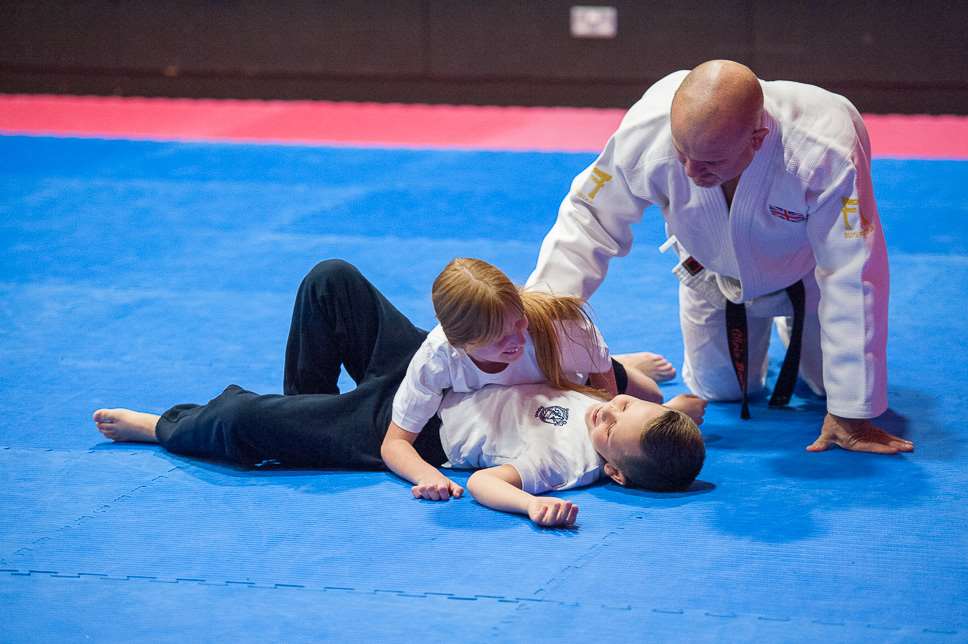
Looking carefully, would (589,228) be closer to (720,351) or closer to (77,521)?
(720,351)

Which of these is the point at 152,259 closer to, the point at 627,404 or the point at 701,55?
the point at 627,404

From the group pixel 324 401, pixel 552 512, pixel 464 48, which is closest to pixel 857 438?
pixel 552 512

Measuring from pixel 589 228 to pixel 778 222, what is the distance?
0.59 m

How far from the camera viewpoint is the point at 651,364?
14.5ft

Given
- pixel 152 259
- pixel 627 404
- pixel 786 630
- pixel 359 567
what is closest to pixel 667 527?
pixel 627 404

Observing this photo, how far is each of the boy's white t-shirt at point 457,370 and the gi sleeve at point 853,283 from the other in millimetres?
689

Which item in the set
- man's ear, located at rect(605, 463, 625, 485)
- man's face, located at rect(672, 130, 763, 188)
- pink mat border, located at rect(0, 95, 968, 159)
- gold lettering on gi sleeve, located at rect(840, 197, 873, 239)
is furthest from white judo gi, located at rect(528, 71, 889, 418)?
pink mat border, located at rect(0, 95, 968, 159)

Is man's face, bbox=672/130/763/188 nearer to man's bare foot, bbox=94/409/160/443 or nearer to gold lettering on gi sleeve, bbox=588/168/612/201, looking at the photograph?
gold lettering on gi sleeve, bbox=588/168/612/201

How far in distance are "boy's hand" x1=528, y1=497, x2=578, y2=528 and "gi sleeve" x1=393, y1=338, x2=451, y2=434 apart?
0.47 metres

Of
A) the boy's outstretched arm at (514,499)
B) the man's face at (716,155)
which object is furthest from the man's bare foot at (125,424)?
the man's face at (716,155)

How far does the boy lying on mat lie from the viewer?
11.1 feet

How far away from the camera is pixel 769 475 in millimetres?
3625

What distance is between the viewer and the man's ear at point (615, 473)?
11.5ft

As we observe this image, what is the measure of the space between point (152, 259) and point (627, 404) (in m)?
3.26
